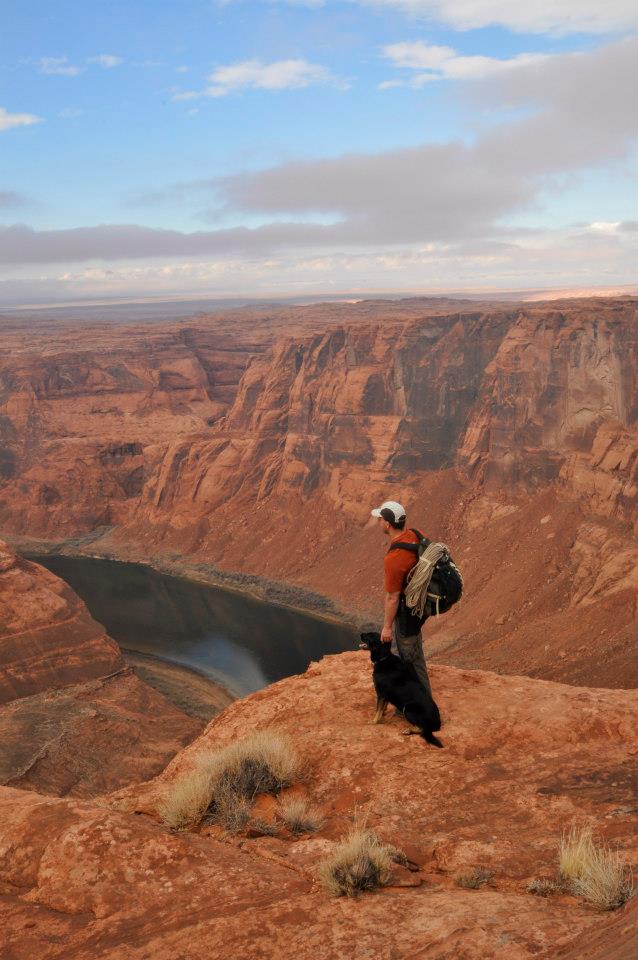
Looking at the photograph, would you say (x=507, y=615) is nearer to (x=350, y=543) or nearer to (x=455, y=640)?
(x=455, y=640)

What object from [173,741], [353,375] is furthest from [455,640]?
[353,375]

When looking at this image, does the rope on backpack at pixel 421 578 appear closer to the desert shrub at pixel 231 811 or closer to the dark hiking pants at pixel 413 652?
the dark hiking pants at pixel 413 652

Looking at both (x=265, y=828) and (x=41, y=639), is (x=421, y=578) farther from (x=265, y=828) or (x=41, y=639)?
(x=41, y=639)

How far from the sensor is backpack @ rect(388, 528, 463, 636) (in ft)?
24.6

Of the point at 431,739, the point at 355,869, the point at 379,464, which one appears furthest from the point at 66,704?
the point at 379,464

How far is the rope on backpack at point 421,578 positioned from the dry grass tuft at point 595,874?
2716mm

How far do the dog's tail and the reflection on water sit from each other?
30.1 meters

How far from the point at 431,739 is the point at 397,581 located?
149 centimetres

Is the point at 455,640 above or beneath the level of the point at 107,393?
beneath

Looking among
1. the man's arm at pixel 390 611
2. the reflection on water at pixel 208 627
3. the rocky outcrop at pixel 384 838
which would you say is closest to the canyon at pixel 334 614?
the rocky outcrop at pixel 384 838

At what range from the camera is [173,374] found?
91.1 metres

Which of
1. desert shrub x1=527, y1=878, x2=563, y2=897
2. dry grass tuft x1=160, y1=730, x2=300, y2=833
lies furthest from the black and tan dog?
desert shrub x1=527, y1=878, x2=563, y2=897

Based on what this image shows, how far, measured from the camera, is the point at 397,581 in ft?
25.0

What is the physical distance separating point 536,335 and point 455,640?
772 inches
